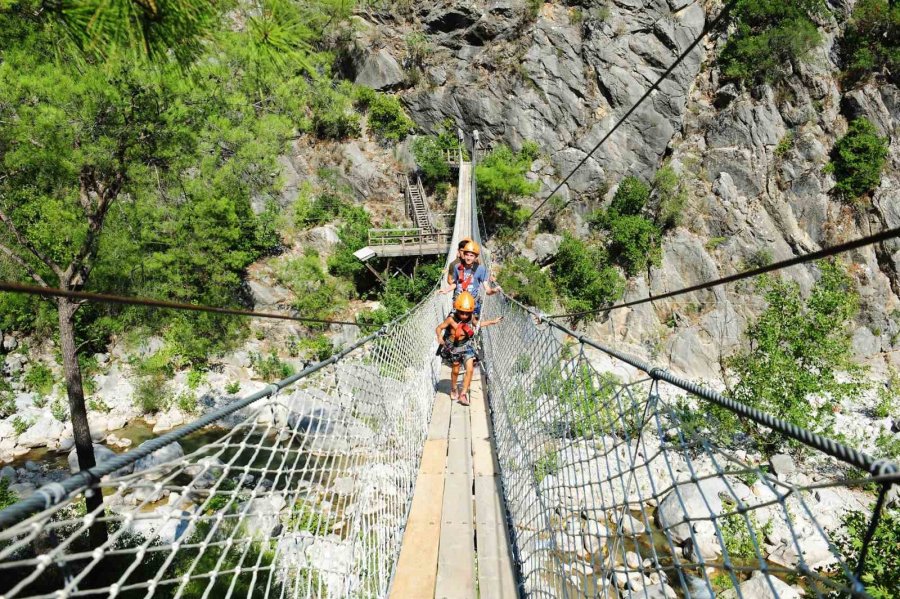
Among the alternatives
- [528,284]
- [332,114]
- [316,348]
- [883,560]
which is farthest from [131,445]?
[332,114]

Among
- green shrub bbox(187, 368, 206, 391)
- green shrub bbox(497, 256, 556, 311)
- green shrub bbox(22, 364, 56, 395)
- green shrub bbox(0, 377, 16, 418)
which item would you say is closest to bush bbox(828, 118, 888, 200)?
green shrub bbox(497, 256, 556, 311)

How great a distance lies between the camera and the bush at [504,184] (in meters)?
13.1

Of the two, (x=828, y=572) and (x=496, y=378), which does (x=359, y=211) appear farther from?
(x=828, y=572)

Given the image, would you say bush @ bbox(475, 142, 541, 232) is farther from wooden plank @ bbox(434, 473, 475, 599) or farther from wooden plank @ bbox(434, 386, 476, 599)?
wooden plank @ bbox(434, 473, 475, 599)

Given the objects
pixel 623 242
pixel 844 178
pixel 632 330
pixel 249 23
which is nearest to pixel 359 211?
pixel 623 242

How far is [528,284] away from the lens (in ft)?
39.1

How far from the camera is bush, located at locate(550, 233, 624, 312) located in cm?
1229

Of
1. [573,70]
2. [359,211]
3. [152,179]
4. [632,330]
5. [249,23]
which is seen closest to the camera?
[249,23]

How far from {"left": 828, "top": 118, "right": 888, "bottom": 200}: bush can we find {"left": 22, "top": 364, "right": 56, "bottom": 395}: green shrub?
64.0 feet

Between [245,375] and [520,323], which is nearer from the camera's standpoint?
[520,323]

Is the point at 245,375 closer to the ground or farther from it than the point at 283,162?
closer to the ground

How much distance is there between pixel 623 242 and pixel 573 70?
620 centimetres

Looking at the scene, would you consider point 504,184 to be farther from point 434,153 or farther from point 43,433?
point 43,433

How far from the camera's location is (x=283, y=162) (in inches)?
543
